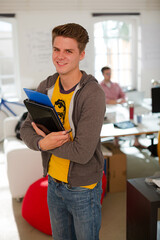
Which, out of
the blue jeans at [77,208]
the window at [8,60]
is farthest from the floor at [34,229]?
the window at [8,60]

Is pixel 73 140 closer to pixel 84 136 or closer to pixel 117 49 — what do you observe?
pixel 84 136

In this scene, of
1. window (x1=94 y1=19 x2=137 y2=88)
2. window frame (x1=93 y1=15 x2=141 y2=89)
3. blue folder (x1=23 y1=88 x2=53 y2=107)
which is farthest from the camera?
window (x1=94 y1=19 x2=137 y2=88)

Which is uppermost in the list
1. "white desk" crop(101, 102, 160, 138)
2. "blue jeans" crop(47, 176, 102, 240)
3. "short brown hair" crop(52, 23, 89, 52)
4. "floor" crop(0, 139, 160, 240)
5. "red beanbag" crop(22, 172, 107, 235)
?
"short brown hair" crop(52, 23, 89, 52)

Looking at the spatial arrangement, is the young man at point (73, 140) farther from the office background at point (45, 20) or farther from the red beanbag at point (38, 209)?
the office background at point (45, 20)

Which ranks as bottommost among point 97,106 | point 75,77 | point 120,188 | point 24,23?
point 120,188

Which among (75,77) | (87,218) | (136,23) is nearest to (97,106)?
(75,77)

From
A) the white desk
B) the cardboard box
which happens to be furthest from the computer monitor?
the cardboard box

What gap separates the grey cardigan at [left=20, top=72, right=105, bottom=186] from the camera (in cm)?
135

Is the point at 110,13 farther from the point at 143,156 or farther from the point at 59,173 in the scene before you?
the point at 59,173

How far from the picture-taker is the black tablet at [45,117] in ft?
4.40

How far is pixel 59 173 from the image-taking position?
1496 mm

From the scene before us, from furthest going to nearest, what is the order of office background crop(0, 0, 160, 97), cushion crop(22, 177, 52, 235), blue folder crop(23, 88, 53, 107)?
office background crop(0, 0, 160, 97) < cushion crop(22, 177, 52, 235) < blue folder crop(23, 88, 53, 107)

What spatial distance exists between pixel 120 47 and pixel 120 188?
12.9 ft

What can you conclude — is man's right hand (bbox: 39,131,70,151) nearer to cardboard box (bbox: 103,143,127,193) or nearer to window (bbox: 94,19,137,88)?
cardboard box (bbox: 103,143,127,193)
